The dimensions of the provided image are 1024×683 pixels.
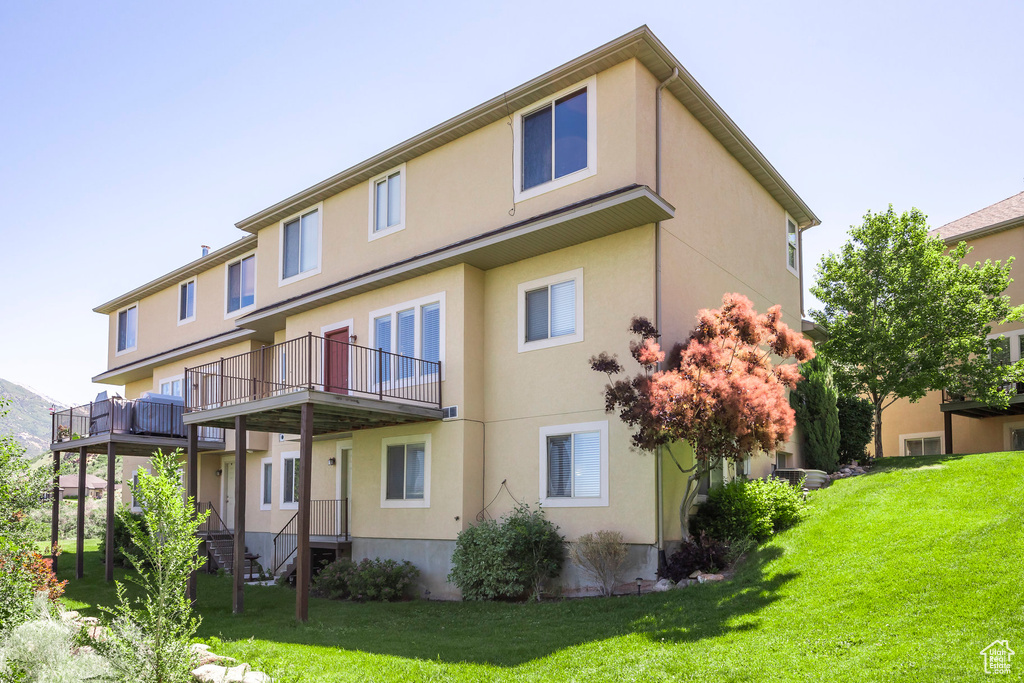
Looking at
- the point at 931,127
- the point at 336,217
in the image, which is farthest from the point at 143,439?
the point at 931,127

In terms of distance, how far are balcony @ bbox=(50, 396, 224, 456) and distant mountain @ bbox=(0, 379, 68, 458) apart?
133 m

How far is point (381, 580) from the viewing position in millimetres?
15062

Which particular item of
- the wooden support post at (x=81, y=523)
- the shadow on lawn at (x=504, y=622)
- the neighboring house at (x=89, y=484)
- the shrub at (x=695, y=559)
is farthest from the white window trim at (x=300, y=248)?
the neighboring house at (x=89, y=484)

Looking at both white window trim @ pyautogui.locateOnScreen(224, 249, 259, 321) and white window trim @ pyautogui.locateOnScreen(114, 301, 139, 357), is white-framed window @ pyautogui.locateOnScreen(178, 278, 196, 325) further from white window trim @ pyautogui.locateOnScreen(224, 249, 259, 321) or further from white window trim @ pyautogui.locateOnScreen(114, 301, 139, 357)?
white window trim @ pyautogui.locateOnScreen(114, 301, 139, 357)

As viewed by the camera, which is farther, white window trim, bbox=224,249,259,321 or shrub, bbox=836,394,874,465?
white window trim, bbox=224,249,259,321

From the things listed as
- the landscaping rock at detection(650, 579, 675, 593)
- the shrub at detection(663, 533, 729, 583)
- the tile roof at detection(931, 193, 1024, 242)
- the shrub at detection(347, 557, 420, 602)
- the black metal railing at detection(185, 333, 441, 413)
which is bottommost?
the shrub at detection(347, 557, 420, 602)

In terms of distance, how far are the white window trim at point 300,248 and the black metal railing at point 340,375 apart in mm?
1962

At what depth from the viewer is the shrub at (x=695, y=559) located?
12.4 meters

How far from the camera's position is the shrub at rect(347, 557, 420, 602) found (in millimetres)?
15086

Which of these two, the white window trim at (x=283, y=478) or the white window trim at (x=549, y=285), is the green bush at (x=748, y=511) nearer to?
the white window trim at (x=549, y=285)

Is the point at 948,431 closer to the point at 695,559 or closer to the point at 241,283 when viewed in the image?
the point at 695,559

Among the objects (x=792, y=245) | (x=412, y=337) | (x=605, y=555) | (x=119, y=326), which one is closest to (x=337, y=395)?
(x=412, y=337)

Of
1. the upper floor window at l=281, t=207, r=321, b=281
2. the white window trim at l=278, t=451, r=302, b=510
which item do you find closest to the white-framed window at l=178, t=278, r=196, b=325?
the upper floor window at l=281, t=207, r=321, b=281

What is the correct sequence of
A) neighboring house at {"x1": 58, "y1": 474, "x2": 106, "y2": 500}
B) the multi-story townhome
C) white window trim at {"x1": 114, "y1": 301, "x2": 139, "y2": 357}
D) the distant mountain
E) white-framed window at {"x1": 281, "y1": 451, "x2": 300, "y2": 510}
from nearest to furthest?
the multi-story townhome, white-framed window at {"x1": 281, "y1": 451, "x2": 300, "y2": 510}, white window trim at {"x1": 114, "y1": 301, "x2": 139, "y2": 357}, neighboring house at {"x1": 58, "y1": 474, "x2": 106, "y2": 500}, the distant mountain
